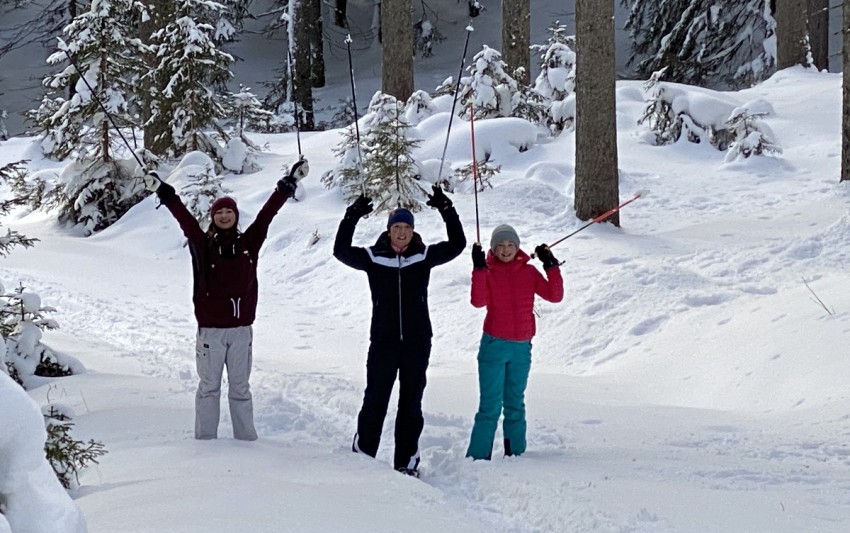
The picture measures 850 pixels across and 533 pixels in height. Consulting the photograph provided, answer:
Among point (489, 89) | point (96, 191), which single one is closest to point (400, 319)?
point (489, 89)

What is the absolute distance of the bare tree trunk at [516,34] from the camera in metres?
18.4

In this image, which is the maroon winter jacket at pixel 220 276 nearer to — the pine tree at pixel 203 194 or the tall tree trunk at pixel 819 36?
the pine tree at pixel 203 194

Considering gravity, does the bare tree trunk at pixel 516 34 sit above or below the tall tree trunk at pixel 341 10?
below

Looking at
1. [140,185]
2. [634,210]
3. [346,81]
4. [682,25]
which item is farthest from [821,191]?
[346,81]

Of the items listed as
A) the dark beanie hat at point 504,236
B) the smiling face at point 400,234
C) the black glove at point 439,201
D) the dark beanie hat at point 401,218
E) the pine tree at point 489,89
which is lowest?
the dark beanie hat at point 504,236

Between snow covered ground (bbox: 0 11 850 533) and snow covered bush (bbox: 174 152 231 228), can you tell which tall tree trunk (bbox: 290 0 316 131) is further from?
snow covered bush (bbox: 174 152 231 228)

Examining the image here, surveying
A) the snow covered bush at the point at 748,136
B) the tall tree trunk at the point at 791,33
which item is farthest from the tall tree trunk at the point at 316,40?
the snow covered bush at the point at 748,136

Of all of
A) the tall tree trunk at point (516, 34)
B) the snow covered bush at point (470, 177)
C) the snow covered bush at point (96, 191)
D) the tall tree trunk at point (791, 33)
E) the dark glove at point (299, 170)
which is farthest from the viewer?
the tall tree trunk at point (516, 34)

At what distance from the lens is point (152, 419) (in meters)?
6.43

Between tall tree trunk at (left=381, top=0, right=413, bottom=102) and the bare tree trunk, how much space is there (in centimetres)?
190

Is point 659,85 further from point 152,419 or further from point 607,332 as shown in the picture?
point 152,419

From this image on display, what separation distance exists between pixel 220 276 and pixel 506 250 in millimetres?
1756

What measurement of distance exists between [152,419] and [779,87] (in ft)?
47.3

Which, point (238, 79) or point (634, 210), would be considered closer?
point (634, 210)
